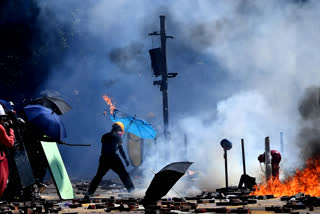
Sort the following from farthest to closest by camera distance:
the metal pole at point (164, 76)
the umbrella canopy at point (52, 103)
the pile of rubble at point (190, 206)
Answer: the metal pole at point (164, 76) < the umbrella canopy at point (52, 103) < the pile of rubble at point (190, 206)

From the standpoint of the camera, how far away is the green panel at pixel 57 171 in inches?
680

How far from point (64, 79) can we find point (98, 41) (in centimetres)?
375

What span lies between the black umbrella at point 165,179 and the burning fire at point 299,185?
5065mm

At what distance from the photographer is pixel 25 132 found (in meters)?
17.1

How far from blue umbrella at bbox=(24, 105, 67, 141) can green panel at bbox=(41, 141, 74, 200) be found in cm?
35

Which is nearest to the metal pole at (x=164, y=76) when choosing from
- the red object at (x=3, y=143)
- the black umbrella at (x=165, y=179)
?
the black umbrella at (x=165, y=179)

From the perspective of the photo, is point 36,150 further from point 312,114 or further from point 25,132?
point 312,114

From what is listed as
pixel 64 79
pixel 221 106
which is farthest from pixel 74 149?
pixel 221 106

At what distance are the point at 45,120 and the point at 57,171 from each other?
147 cm

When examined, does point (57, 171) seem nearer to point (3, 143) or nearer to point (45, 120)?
point (45, 120)

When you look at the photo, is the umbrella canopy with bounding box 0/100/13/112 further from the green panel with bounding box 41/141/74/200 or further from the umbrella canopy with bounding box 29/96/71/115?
the umbrella canopy with bounding box 29/96/71/115

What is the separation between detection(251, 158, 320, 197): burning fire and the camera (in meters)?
17.2

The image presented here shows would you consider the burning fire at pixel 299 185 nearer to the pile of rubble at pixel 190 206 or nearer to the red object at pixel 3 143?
the pile of rubble at pixel 190 206

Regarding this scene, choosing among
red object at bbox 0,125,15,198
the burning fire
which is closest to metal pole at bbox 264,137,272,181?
the burning fire
